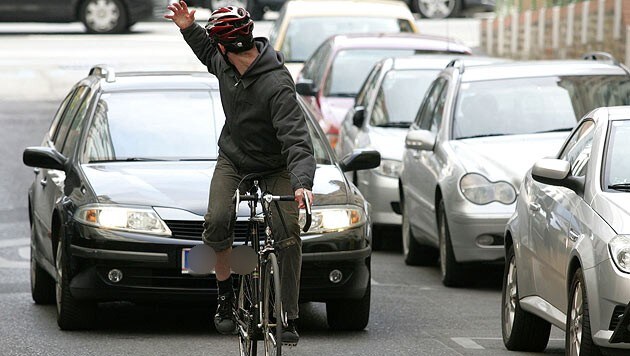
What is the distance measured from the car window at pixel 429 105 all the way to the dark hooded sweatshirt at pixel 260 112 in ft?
20.0

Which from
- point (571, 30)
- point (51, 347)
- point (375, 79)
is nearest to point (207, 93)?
point (51, 347)

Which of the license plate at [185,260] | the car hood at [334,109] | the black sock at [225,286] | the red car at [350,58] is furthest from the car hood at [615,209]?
the red car at [350,58]

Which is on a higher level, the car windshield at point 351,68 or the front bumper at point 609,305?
the front bumper at point 609,305

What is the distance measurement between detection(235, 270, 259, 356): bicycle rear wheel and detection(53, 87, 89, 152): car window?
3.42 meters

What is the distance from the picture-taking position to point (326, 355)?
376 inches

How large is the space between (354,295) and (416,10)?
102 ft

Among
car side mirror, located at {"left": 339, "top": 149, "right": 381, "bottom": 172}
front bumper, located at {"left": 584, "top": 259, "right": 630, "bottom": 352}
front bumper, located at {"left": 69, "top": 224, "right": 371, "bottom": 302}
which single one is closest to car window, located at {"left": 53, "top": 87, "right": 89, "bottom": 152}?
front bumper, located at {"left": 69, "top": 224, "right": 371, "bottom": 302}

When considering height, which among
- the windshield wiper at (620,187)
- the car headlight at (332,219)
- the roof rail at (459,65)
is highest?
the windshield wiper at (620,187)

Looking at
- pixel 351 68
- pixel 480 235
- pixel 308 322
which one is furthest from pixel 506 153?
pixel 351 68

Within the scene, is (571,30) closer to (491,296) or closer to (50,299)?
(491,296)

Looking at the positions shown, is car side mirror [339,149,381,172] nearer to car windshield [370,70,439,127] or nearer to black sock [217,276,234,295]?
black sock [217,276,234,295]

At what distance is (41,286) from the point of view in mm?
11547

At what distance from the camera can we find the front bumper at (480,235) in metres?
12.6

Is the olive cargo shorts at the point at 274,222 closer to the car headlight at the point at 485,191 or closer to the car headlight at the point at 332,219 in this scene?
the car headlight at the point at 332,219
